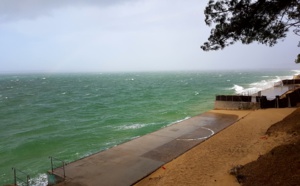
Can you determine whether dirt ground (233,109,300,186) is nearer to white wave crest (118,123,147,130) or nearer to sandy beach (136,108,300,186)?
sandy beach (136,108,300,186)

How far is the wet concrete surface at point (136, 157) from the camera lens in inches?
531

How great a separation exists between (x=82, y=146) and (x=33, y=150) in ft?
15.6

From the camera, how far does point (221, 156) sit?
15539 mm

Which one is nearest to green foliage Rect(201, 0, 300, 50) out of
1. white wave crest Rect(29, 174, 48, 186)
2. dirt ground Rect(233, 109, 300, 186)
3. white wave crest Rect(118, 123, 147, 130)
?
dirt ground Rect(233, 109, 300, 186)

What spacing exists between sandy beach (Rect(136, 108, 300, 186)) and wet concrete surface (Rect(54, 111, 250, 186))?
2.63ft

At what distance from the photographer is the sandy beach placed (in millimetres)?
12755

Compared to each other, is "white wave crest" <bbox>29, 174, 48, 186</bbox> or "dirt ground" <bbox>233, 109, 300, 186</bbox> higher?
"dirt ground" <bbox>233, 109, 300, 186</bbox>

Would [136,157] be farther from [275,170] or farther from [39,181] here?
→ [275,170]

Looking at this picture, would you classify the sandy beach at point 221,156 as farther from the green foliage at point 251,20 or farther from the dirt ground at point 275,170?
the green foliage at point 251,20

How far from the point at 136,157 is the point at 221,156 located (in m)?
5.43

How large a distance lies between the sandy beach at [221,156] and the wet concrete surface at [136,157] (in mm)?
803

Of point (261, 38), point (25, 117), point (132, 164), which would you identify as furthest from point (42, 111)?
point (261, 38)

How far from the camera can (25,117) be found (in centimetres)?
4191

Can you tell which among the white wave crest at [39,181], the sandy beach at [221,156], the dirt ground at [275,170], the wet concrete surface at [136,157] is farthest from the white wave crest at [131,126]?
the dirt ground at [275,170]
